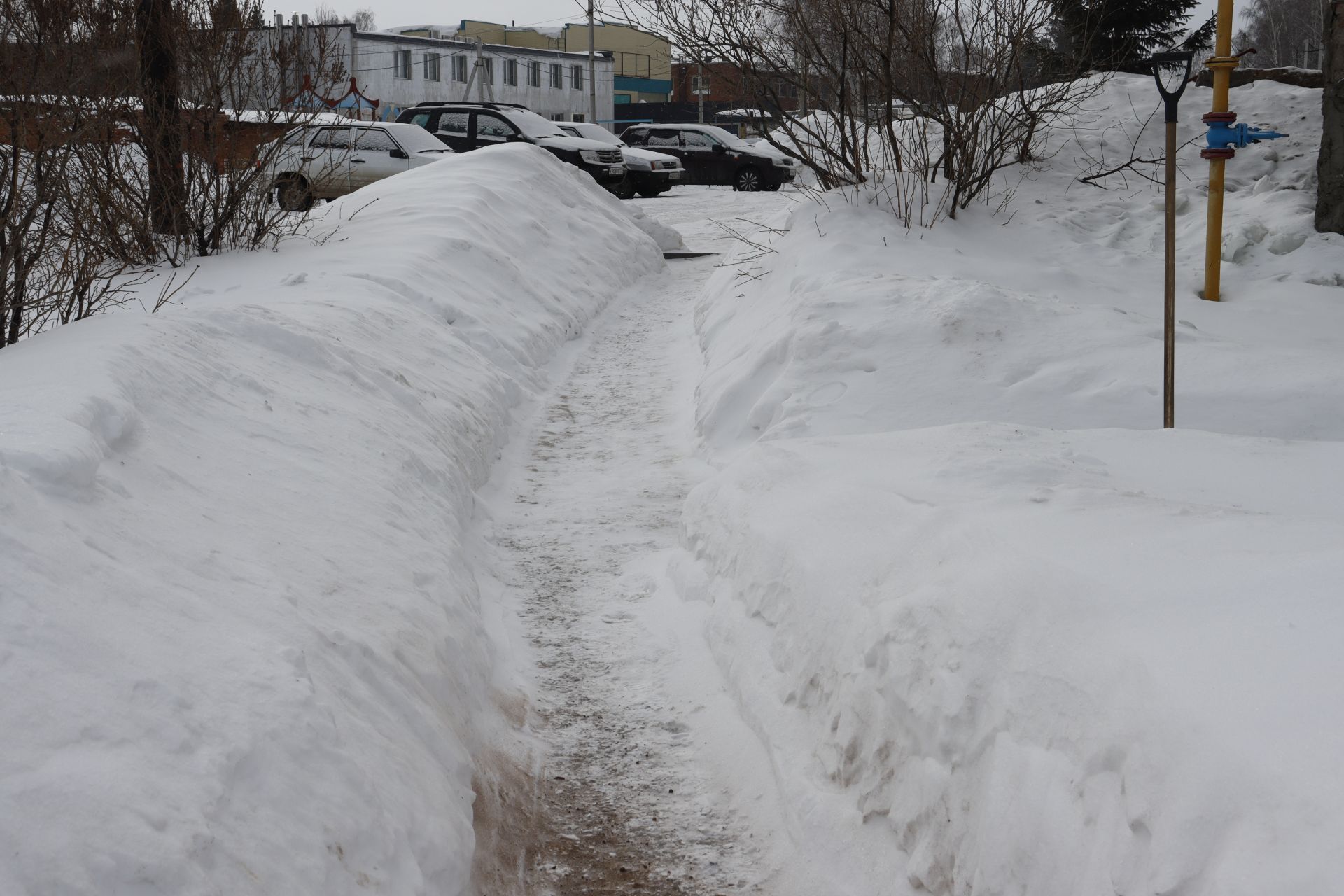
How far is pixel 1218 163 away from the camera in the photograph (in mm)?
7543

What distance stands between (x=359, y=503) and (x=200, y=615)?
137 cm

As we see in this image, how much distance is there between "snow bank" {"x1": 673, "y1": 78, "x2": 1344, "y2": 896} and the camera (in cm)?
211

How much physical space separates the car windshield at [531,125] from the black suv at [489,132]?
17 mm

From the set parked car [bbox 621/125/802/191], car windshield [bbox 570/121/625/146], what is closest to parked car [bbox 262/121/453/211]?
car windshield [bbox 570/121/625/146]

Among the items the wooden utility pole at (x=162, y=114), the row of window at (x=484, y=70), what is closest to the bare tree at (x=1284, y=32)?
the row of window at (x=484, y=70)

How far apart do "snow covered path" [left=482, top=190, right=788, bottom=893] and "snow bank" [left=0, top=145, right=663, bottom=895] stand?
280 mm

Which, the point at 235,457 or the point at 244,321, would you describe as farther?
the point at 244,321

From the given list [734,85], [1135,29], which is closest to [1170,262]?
[734,85]

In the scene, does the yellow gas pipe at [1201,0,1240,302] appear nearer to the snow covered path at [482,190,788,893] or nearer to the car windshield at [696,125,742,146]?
the snow covered path at [482,190,788,893]

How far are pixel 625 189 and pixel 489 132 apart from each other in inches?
131

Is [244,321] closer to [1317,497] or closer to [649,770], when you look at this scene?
[649,770]

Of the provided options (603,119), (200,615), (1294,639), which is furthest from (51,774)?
(603,119)

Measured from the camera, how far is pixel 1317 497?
155 inches

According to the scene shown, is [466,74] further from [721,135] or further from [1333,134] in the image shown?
[1333,134]
